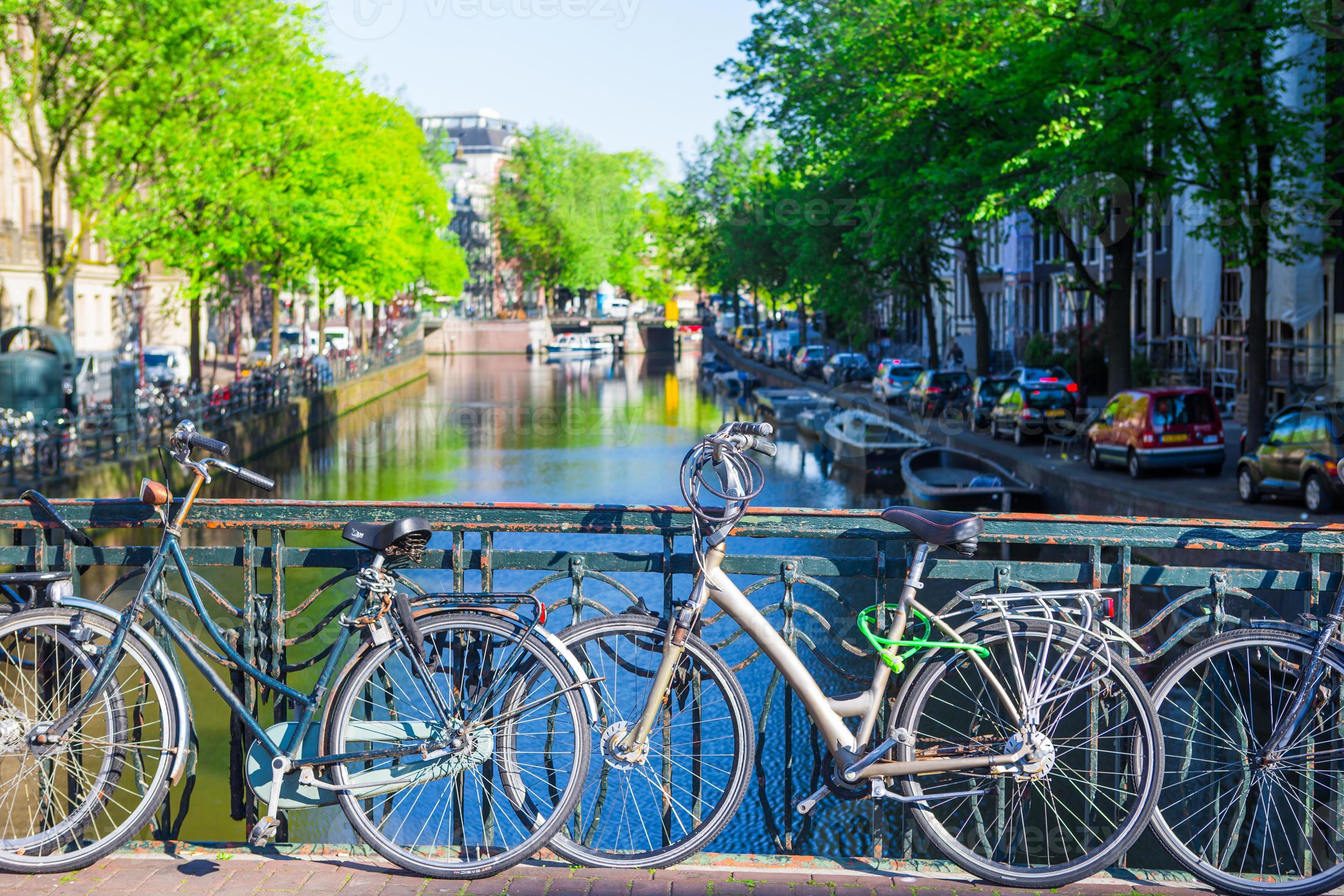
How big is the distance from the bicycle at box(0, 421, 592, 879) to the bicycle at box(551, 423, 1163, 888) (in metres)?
0.19

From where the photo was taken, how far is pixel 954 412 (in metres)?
41.4

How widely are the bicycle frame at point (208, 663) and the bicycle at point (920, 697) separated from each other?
2.05 feet

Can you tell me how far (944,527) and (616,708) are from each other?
1143mm

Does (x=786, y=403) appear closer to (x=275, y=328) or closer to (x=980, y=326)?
(x=980, y=326)

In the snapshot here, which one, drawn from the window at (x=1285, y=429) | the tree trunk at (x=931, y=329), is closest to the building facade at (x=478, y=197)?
the tree trunk at (x=931, y=329)

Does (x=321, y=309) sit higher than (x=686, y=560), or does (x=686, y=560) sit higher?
(x=321, y=309)

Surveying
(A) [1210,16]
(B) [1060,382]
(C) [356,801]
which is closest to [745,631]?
(C) [356,801]

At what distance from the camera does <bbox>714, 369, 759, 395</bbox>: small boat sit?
67.6m

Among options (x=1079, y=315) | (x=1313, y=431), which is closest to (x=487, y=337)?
(x=1079, y=315)

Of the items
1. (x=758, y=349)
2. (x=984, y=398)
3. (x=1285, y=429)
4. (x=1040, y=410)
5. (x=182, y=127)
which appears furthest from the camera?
(x=758, y=349)

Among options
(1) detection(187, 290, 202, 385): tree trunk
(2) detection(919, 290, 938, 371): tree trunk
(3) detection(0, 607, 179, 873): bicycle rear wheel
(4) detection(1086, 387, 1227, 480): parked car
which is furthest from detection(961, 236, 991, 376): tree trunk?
(3) detection(0, 607, 179, 873): bicycle rear wheel

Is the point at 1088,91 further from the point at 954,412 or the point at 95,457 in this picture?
the point at 954,412

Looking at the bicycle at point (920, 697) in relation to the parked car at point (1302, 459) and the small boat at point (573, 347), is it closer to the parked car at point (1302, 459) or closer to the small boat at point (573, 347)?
the parked car at point (1302, 459)

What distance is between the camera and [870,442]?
36.4 m
